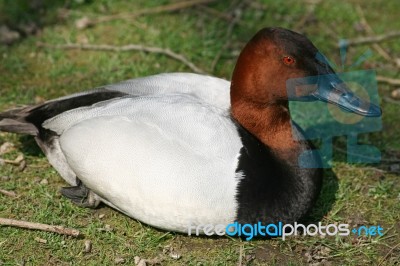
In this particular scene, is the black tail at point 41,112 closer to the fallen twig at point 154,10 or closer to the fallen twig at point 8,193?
the fallen twig at point 8,193

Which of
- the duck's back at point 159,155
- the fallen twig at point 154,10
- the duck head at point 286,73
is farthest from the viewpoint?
the fallen twig at point 154,10

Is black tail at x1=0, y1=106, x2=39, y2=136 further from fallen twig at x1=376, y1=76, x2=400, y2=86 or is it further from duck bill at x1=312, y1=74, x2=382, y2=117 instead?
fallen twig at x1=376, y1=76, x2=400, y2=86

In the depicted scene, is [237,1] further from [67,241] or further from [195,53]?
[67,241]

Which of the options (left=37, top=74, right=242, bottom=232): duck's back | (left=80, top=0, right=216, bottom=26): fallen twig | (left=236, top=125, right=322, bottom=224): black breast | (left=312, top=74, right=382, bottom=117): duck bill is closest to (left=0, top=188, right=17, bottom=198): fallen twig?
(left=37, top=74, right=242, bottom=232): duck's back

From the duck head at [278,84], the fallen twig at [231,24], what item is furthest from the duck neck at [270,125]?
the fallen twig at [231,24]

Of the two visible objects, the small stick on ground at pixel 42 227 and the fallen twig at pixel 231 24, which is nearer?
the small stick on ground at pixel 42 227

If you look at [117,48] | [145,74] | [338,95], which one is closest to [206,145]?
[338,95]

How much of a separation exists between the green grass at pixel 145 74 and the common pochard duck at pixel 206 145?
5.6 inches

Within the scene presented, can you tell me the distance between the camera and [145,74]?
4.61 metres

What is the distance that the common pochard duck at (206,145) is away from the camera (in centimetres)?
310

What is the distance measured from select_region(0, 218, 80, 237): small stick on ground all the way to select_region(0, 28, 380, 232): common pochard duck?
0.78 ft

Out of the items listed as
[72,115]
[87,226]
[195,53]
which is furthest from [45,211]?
[195,53]

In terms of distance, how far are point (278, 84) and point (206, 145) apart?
474mm

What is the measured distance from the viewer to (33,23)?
5.04 meters
